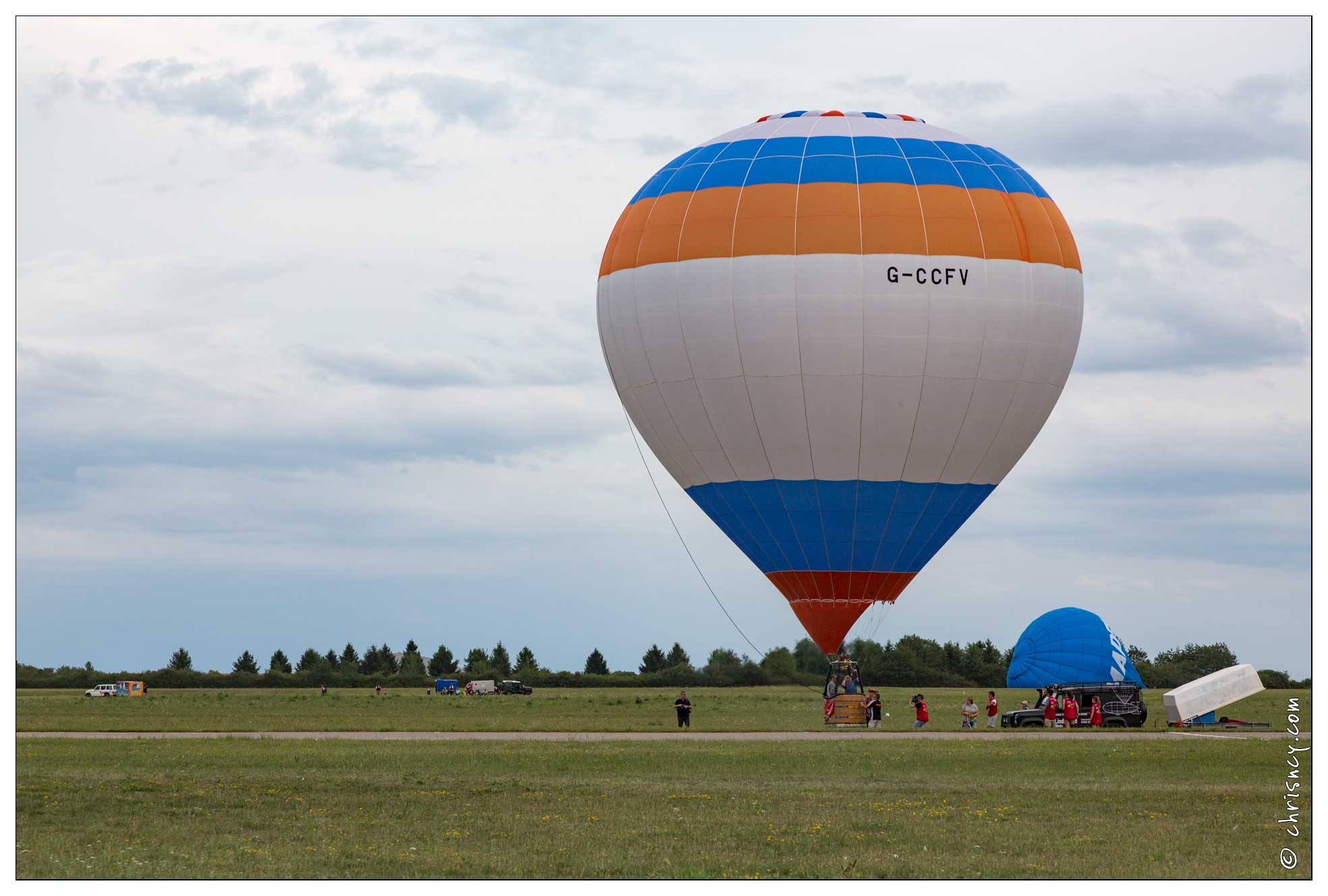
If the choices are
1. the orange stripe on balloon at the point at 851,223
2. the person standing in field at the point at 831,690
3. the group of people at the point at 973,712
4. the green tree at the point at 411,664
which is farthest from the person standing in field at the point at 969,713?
the green tree at the point at 411,664

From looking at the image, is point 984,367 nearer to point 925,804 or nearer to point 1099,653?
point 925,804

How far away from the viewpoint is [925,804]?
81.1 feet

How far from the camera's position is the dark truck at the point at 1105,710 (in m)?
45.0

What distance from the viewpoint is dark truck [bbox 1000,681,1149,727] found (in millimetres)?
45000

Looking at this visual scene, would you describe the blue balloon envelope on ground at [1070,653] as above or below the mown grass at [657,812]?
above

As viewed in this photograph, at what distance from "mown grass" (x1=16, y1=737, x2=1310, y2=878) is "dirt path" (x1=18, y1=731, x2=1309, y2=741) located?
3.37 metres

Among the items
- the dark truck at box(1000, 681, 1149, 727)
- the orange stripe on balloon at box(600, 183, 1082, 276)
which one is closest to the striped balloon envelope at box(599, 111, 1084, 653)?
the orange stripe on balloon at box(600, 183, 1082, 276)

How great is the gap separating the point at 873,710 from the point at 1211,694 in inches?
367

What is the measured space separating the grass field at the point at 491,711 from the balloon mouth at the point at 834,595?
3339mm

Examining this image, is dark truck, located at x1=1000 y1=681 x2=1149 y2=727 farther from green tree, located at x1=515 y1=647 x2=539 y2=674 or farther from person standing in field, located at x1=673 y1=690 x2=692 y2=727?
green tree, located at x1=515 y1=647 x2=539 y2=674

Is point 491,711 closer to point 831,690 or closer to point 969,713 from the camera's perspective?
point 831,690

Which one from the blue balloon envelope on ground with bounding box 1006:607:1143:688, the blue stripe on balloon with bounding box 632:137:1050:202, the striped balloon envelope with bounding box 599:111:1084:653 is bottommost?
the blue balloon envelope on ground with bounding box 1006:607:1143:688

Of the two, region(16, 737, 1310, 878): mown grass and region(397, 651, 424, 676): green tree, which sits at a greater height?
region(397, 651, 424, 676): green tree

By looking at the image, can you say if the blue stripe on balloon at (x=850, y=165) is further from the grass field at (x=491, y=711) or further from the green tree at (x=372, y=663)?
the green tree at (x=372, y=663)
